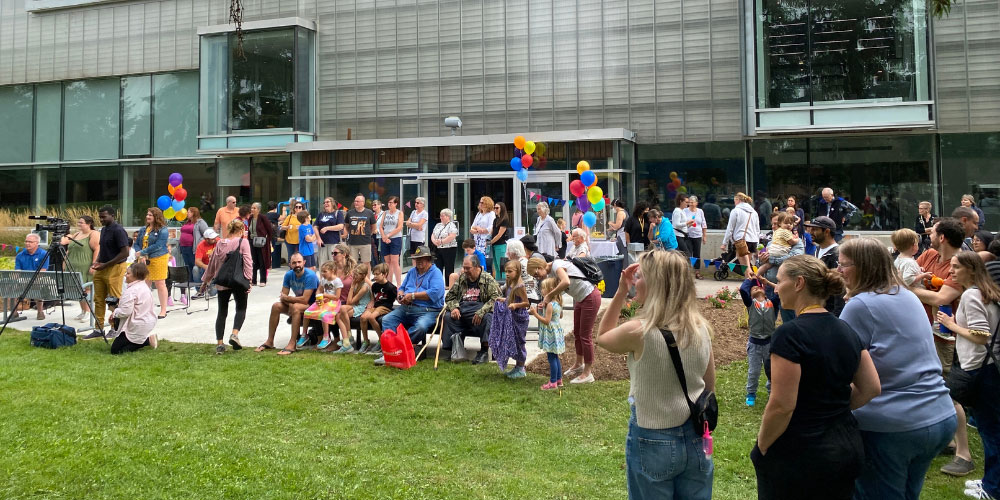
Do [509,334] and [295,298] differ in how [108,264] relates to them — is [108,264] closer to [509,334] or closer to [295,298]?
[295,298]

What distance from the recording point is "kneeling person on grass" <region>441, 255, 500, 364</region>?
921cm

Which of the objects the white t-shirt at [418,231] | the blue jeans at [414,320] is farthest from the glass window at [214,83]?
the blue jeans at [414,320]

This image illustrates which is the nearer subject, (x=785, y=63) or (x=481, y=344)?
(x=481, y=344)

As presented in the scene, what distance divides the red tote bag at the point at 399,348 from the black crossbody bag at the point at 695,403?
5793 millimetres

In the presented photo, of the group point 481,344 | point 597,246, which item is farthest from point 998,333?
point 597,246

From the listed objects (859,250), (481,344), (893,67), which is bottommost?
(481,344)

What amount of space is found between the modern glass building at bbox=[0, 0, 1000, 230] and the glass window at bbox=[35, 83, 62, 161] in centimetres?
8

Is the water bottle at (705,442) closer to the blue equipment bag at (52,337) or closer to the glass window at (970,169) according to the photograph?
the blue equipment bag at (52,337)

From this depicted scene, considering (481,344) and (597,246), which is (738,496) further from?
(597,246)

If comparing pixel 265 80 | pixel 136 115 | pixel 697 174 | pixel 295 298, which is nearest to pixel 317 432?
pixel 295 298

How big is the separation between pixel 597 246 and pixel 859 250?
10510 millimetres

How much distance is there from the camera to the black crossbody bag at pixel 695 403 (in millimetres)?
3338

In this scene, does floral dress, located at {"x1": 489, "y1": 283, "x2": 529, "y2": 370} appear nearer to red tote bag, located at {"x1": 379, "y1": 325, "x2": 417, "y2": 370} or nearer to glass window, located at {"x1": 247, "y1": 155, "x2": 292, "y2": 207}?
red tote bag, located at {"x1": 379, "y1": 325, "x2": 417, "y2": 370}

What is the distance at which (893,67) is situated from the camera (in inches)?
665
